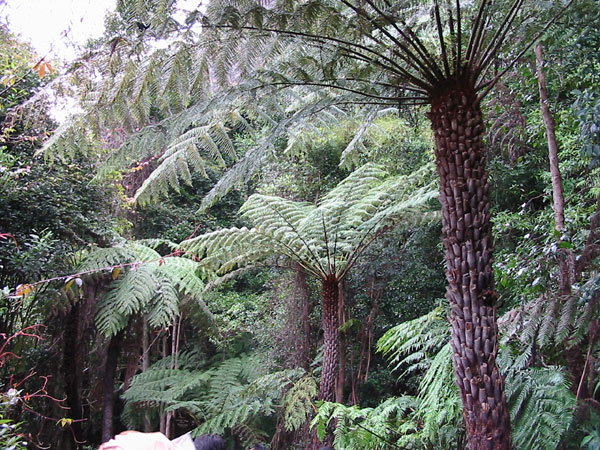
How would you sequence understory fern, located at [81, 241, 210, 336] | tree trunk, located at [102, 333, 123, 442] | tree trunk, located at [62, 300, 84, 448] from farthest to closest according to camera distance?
tree trunk, located at [102, 333, 123, 442] < tree trunk, located at [62, 300, 84, 448] < understory fern, located at [81, 241, 210, 336]

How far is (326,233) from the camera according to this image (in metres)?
3.59

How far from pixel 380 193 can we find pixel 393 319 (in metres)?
1.80

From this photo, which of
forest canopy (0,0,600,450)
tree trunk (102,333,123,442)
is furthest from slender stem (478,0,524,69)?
tree trunk (102,333,123,442)

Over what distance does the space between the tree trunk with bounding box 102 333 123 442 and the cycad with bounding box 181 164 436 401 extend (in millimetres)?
1930

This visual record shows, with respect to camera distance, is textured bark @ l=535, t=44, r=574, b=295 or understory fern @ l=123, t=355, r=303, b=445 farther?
understory fern @ l=123, t=355, r=303, b=445

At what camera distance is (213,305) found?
20.4ft

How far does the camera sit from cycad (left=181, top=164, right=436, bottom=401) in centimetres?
348

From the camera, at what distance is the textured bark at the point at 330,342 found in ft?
11.1

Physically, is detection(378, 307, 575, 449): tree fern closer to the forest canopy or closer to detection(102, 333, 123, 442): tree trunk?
the forest canopy

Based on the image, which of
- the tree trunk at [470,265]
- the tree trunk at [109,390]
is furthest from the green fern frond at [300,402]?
the tree trunk at [470,265]

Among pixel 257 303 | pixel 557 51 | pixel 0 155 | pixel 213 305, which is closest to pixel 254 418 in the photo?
pixel 257 303

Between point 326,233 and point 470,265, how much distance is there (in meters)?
2.05

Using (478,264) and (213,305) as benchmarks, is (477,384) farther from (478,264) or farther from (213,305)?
(213,305)

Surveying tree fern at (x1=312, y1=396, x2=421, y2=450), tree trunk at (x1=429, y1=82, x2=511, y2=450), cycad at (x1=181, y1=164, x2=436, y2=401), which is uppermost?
cycad at (x1=181, y1=164, x2=436, y2=401)
